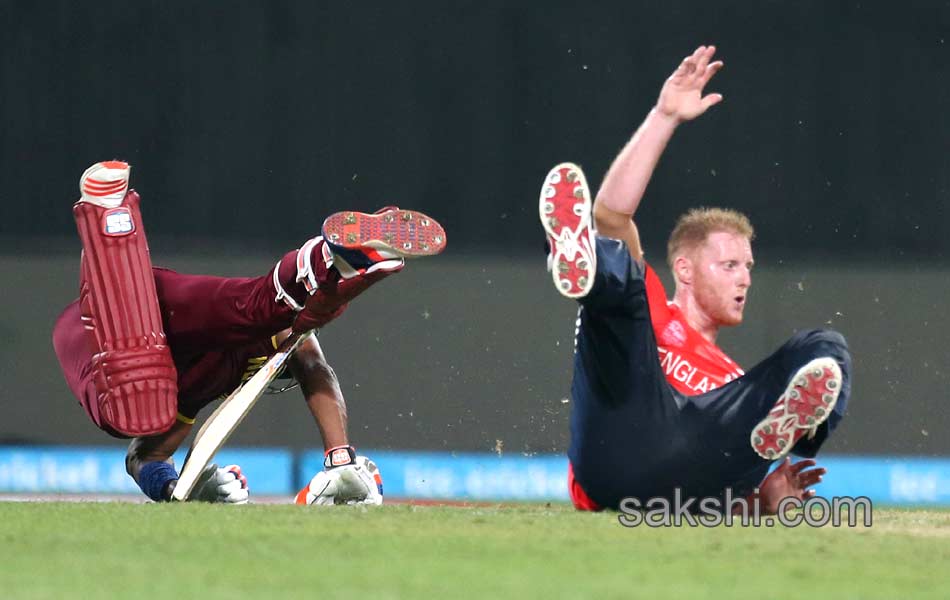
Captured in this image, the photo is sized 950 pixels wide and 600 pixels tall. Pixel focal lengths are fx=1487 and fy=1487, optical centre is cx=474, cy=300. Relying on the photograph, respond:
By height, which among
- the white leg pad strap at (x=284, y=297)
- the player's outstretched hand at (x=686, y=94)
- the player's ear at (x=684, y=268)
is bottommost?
the white leg pad strap at (x=284, y=297)

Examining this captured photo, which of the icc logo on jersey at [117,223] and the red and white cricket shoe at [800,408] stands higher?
the icc logo on jersey at [117,223]

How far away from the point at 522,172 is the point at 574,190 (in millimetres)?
2885

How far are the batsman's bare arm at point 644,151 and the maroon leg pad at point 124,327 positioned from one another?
125 cm

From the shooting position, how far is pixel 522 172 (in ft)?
20.3

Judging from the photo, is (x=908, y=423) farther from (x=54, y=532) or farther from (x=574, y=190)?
(x=54, y=532)

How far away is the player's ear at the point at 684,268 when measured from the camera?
3.90 metres

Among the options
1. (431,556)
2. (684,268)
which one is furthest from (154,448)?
(431,556)

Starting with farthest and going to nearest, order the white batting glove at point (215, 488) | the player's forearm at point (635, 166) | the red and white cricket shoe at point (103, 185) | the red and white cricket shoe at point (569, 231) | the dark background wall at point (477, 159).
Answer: the dark background wall at point (477, 159)
the red and white cricket shoe at point (103, 185)
the white batting glove at point (215, 488)
the player's forearm at point (635, 166)
the red and white cricket shoe at point (569, 231)

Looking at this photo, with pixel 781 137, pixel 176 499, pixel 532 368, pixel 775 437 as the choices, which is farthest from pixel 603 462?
pixel 781 137

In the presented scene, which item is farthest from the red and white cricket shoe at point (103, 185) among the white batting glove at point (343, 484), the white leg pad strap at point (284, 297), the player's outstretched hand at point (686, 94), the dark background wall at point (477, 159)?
the dark background wall at point (477, 159)

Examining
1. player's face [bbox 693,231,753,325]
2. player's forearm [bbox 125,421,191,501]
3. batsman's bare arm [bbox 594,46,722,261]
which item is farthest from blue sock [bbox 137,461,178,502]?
player's face [bbox 693,231,753,325]

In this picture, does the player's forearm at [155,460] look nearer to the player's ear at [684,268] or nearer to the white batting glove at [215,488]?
the white batting glove at [215,488]

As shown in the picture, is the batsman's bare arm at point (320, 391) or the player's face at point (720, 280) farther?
the batsman's bare arm at point (320, 391)

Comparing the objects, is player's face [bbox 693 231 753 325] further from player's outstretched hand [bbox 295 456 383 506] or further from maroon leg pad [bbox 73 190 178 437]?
maroon leg pad [bbox 73 190 178 437]
